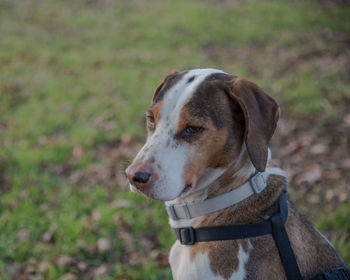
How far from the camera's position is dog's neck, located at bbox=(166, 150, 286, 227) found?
2262mm

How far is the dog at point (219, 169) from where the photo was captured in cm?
212

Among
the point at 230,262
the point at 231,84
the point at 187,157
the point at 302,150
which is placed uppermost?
the point at 231,84

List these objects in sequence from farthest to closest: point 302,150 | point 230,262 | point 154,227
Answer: point 302,150
point 154,227
point 230,262

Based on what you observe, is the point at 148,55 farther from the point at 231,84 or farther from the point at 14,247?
the point at 231,84

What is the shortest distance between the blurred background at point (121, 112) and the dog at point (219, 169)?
29.9 inches

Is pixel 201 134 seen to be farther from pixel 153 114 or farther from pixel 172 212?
Result: pixel 172 212

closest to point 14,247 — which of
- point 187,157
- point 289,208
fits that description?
point 187,157

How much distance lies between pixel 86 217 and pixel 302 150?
3.11 metres

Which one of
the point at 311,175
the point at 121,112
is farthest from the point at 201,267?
the point at 121,112

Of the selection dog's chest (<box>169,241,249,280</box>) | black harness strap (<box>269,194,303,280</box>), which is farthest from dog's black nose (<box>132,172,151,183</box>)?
black harness strap (<box>269,194,303,280</box>)

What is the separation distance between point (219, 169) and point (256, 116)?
0.41 m

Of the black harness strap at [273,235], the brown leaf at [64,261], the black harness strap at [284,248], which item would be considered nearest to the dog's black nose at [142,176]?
the black harness strap at [273,235]

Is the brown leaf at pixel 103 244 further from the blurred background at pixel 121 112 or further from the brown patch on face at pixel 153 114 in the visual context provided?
the brown patch on face at pixel 153 114

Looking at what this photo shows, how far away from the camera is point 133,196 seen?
4480 millimetres
